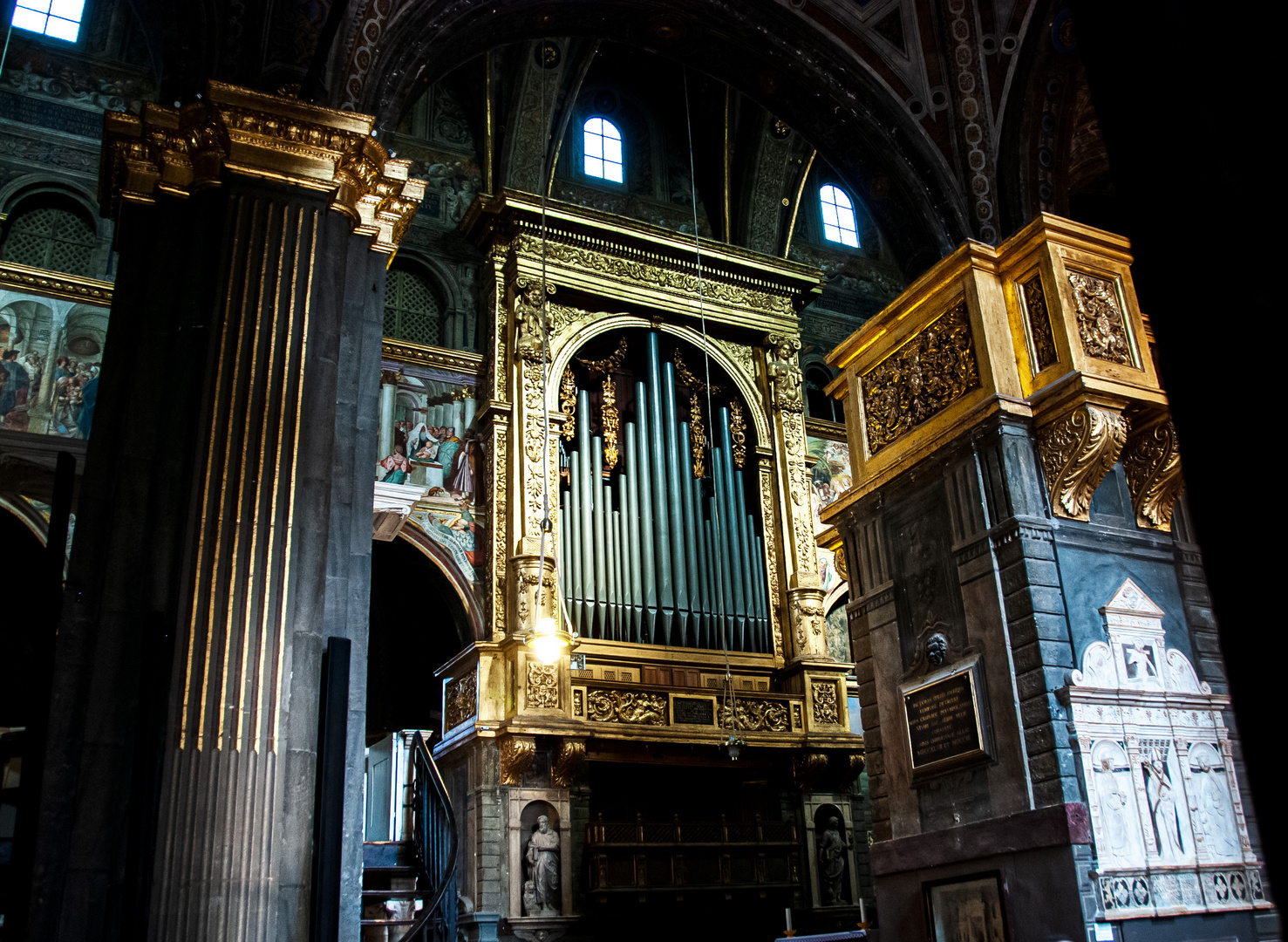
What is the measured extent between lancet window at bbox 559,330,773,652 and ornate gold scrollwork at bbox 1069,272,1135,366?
6.04 meters

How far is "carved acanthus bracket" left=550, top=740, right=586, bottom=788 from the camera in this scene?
11648 mm

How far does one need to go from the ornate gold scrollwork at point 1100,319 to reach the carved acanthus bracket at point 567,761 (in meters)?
6.71

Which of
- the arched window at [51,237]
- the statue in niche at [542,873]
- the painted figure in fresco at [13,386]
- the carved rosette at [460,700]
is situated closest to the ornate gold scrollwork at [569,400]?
the carved rosette at [460,700]

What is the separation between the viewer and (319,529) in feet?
20.6

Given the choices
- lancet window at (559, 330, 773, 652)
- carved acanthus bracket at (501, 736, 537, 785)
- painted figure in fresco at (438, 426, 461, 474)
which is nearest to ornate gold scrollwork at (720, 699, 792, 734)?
lancet window at (559, 330, 773, 652)

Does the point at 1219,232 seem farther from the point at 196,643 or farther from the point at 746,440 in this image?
the point at 746,440

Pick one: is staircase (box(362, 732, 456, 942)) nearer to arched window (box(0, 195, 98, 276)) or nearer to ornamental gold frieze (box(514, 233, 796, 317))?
ornamental gold frieze (box(514, 233, 796, 317))

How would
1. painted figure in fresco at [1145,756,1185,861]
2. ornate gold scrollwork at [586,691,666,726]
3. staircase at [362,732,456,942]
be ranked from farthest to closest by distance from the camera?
ornate gold scrollwork at [586,691,666,726], staircase at [362,732,456,942], painted figure in fresco at [1145,756,1185,861]

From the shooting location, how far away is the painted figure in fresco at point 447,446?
13.0 metres

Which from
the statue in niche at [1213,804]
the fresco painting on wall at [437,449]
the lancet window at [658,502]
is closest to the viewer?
the statue in niche at [1213,804]

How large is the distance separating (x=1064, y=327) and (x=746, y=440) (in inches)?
291

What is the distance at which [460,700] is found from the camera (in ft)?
40.7

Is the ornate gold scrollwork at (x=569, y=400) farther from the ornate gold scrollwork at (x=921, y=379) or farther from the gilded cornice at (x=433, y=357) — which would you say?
the ornate gold scrollwork at (x=921, y=379)

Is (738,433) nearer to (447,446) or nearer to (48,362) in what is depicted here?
(447,446)
